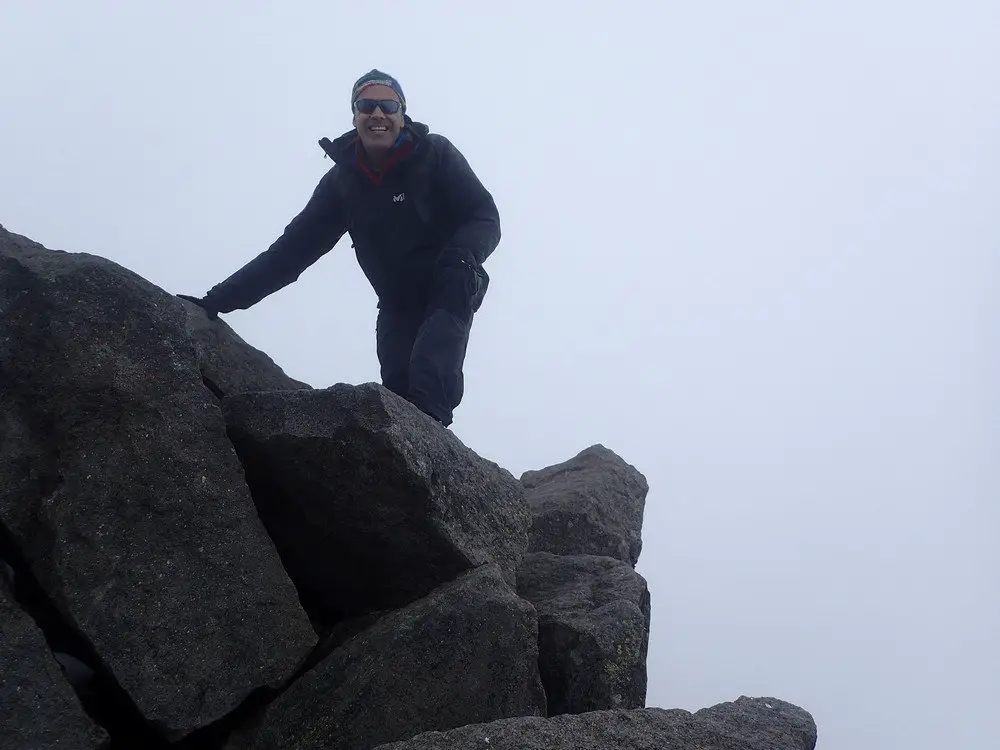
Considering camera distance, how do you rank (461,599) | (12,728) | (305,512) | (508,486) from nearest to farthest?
(12,728) < (461,599) < (305,512) < (508,486)

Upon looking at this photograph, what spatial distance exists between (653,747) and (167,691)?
243 centimetres

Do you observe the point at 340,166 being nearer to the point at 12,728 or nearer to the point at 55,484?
the point at 55,484

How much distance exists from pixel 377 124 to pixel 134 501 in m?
3.56

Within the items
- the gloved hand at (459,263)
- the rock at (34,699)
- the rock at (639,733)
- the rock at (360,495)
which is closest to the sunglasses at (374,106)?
the gloved hand at (459,263)

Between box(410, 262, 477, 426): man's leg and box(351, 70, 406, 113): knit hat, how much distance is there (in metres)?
A: 1.47

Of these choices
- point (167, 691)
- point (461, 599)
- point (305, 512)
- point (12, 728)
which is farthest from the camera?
point (305, 512)

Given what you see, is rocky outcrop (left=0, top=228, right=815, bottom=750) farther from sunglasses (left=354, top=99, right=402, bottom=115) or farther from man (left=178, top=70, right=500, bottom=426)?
sunglasses (left=354, top=99, right=402, bottom=115)

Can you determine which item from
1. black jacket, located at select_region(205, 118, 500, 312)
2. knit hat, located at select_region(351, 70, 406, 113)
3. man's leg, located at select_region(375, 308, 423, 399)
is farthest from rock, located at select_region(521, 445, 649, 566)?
knit hat, located at select_region(351, 70, 406, 113)

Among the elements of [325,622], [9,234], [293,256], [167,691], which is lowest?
[167,691]

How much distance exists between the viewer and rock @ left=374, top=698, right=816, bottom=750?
4.11m

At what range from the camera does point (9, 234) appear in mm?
5863

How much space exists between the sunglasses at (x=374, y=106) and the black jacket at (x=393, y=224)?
0.63 feet

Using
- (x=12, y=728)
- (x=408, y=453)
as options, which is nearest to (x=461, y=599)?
(x=408, y=453)

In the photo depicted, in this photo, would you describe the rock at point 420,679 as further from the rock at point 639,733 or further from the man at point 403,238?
the man at point 403,238
